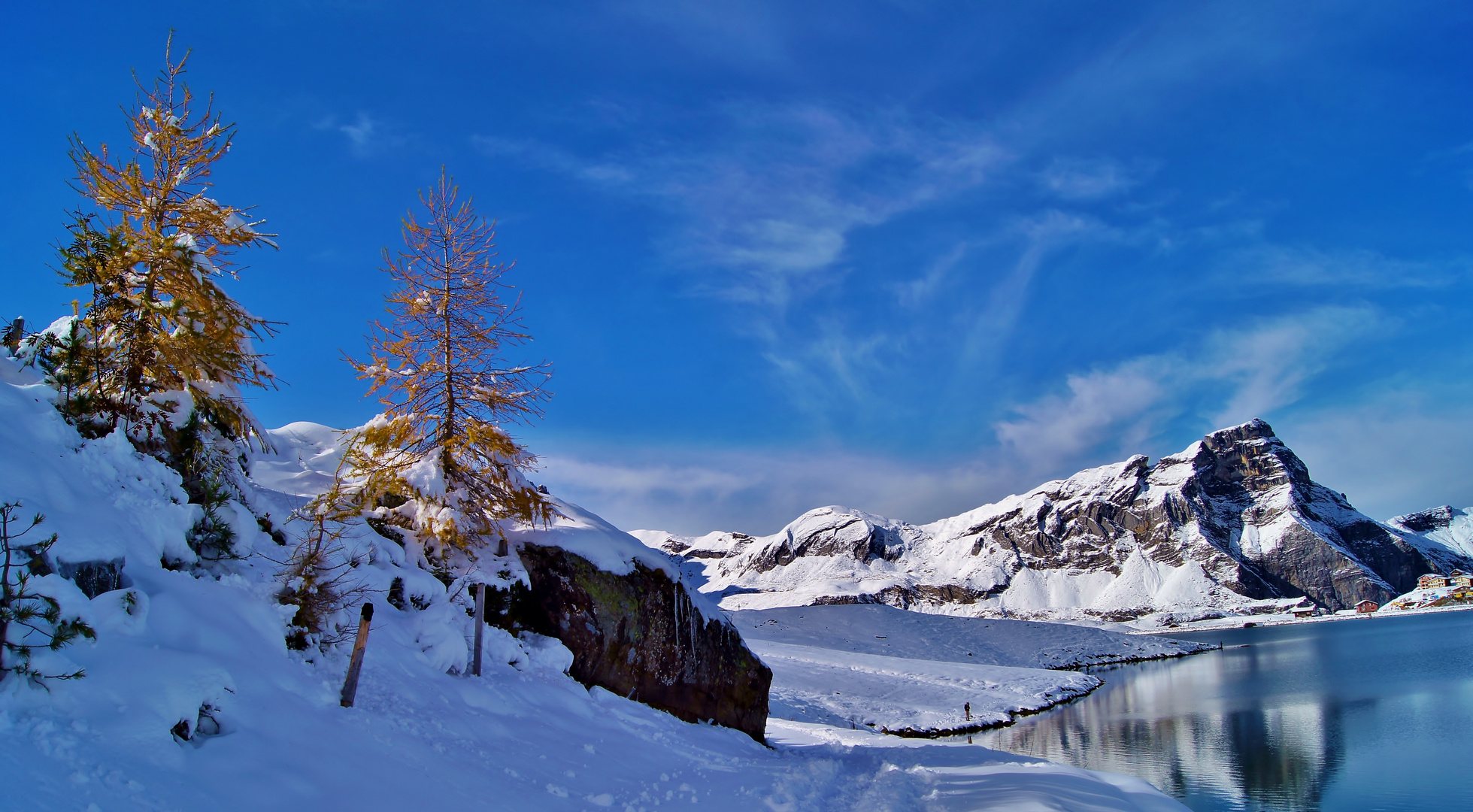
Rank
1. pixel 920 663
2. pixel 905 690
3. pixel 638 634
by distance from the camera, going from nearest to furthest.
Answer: pixel 638 634, pixel 905 690, pixel 920 663

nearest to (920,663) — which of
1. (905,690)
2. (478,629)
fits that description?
(905,690)

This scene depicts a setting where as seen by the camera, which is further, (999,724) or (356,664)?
(999,724)

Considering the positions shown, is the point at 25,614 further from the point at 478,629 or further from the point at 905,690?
the point at 905,690

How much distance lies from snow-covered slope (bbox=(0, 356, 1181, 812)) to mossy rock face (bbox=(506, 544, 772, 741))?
0.85 m

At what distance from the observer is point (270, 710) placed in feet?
22.1

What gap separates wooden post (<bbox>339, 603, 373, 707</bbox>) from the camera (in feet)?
26.2

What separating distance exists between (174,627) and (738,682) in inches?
595

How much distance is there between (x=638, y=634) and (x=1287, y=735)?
31930 mm

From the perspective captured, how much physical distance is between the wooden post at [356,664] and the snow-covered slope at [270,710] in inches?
5.1

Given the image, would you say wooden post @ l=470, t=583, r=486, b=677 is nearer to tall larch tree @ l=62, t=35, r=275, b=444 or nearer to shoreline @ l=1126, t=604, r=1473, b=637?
tall larch tree @ l=62, t=35, r=275, b=444

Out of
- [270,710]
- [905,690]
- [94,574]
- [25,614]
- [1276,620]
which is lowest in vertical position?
[1276,620]

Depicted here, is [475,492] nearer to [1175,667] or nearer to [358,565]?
[358,565]

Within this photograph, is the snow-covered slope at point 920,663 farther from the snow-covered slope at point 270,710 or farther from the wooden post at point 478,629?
the wooden post at point 478,629

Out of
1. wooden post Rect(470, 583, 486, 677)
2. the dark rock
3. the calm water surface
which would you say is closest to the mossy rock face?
wooden post Rect(470, 583, 486, 677)
